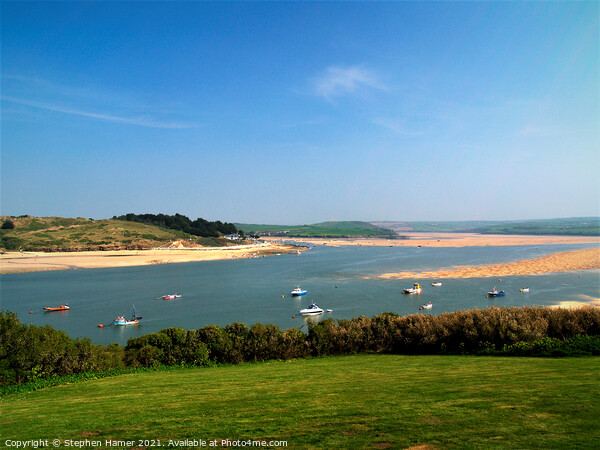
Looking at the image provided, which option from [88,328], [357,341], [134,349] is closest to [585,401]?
[357,341]

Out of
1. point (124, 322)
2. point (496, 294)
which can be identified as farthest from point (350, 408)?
point (496, 294)

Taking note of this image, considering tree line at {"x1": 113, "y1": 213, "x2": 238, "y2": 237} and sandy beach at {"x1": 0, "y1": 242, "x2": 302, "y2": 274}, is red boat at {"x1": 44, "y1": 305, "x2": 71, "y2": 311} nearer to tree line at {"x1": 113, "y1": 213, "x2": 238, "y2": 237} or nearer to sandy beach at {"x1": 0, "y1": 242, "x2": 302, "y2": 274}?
sandy beach at {"x1": 0, "y1": 242, "x2": 302, "y2": 274}

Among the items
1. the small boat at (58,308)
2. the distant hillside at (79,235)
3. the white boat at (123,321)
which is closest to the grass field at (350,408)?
the white boat at (123,321)

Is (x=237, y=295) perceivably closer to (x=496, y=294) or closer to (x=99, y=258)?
(x=496, y=294)

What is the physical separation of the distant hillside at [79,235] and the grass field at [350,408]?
104 meters

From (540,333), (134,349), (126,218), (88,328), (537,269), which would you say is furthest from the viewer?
(126,218)

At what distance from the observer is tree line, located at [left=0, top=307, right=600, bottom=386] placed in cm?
1572

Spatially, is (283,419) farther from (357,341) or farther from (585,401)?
(357,341)

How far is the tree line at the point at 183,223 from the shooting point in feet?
486

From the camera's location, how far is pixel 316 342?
67.4 feet

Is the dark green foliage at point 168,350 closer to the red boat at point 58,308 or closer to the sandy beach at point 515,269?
the red boat at point 58,308

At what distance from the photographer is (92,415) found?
934 cm

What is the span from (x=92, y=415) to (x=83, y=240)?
113717 mm

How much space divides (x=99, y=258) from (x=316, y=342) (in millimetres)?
86393
